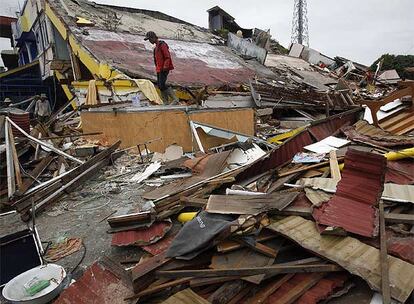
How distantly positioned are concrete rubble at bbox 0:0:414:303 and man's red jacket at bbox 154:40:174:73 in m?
0.73

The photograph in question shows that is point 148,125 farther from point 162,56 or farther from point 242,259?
point 242,259

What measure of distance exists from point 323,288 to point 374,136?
3761mm

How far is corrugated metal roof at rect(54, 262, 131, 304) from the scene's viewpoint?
2455mm

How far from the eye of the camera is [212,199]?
3.24 meters

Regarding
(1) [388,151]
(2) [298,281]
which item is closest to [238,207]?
(2) [298,281]

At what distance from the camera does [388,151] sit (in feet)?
14.3

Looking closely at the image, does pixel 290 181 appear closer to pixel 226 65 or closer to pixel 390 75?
pixel 226 65

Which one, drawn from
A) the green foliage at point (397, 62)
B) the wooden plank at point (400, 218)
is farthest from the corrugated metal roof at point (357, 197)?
the green foliage at point (397, 62)

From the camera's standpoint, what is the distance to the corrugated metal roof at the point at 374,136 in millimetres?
4621

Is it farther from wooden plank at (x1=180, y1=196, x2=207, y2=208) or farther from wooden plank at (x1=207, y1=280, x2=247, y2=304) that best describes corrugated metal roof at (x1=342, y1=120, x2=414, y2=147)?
wooden plank at (x1=207, y1=280, x2=247, y2=304)

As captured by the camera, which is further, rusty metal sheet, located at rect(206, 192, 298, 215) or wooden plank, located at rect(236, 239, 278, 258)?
rusty metal sheet, located at rect(206, 192, 298, 215)

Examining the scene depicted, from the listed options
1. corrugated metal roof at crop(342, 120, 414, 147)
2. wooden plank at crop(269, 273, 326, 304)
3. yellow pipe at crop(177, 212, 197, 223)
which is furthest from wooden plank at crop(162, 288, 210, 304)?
corrugated metal roof at crop(342, 120, 414, 147)

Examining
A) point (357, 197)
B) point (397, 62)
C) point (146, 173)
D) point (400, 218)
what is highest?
point (397, 62)

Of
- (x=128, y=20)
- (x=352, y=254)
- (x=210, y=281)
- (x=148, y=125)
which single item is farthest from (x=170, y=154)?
(x=128, y=20)
